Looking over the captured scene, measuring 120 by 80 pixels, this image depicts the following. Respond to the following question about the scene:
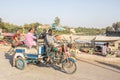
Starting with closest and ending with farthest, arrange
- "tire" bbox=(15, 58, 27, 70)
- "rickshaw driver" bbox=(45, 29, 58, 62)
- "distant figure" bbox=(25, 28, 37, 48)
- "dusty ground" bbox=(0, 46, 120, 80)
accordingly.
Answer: "dusty ground" bbox=(0, 46, 120, 80), "rickshaw driver" bbox=(45, 29, 58, 62), "tire" bbox=(15, 58, 27, 70), "distant figure" bbox=(25, 28, 37, 48)

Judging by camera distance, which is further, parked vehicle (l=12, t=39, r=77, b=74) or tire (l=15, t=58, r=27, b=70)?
tire (l=15, t=58, r=27, b=70)

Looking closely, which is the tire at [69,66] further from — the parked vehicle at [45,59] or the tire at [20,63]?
the tire at [20,63]

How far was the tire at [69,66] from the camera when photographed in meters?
8.72

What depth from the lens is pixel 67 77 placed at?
26.8 ft

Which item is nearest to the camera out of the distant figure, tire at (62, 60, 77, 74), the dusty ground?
the dusty ground

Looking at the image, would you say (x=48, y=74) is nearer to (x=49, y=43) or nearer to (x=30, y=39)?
(x=49, y=43)

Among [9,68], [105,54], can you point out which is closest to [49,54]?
[9,68]

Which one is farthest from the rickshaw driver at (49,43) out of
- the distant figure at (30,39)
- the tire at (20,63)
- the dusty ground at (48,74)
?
the tire at (20,63)

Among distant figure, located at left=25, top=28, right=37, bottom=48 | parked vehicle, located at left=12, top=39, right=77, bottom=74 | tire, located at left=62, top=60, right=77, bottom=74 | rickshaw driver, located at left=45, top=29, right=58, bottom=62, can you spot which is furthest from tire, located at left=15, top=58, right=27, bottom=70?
tire, located at left=62, top=60, right=77, bottom=74

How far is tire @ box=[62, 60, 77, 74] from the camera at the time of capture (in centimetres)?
872

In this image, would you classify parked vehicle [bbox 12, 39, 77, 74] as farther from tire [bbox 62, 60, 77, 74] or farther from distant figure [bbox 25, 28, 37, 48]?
distant figure [bbox 25, 28, 37, 48]

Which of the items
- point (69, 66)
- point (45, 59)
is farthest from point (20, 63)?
point (69, 66)

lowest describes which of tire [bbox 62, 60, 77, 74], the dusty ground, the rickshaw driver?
the dusty ground

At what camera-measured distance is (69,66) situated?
8.80 metres
